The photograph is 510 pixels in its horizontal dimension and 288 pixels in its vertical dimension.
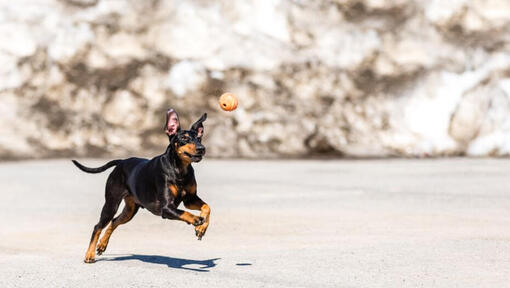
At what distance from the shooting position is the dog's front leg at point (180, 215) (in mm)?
8875

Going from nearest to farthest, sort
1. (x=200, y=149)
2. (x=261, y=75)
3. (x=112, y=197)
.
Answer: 1. (x=200, y=149)
2. (x=112, y=197)
3. (x=261, y=75)

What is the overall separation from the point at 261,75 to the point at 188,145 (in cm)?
1649

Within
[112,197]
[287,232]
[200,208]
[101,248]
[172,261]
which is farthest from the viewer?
[287,232]

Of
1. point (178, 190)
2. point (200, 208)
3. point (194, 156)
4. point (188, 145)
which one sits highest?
point (188, 145)

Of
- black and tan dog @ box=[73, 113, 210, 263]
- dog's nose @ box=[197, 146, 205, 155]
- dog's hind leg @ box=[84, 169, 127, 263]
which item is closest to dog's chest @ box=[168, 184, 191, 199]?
black and tan dog @ box=[73, 113, 210, 263]

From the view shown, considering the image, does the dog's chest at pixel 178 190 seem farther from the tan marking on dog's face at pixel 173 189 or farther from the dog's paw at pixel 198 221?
the dog's paw at pixel 198 221

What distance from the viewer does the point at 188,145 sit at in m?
8.95

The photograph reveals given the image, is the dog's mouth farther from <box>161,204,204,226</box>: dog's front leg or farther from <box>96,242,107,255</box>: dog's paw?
<box>96,242,107,255</box>: dog's paw

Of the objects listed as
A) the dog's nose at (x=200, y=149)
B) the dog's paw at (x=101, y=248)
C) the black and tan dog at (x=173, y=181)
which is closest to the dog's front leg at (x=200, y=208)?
the black and tan dog at (x=173, y=181)

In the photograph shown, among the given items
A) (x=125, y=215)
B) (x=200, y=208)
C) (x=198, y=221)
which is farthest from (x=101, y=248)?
(x=198, y=221)

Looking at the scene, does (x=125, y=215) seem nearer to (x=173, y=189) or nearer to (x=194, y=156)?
(x=173, y=189)

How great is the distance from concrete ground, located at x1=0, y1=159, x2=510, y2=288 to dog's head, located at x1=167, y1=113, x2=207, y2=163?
1145 mm

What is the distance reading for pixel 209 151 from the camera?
2419 cm

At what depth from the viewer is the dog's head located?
8.91 m
